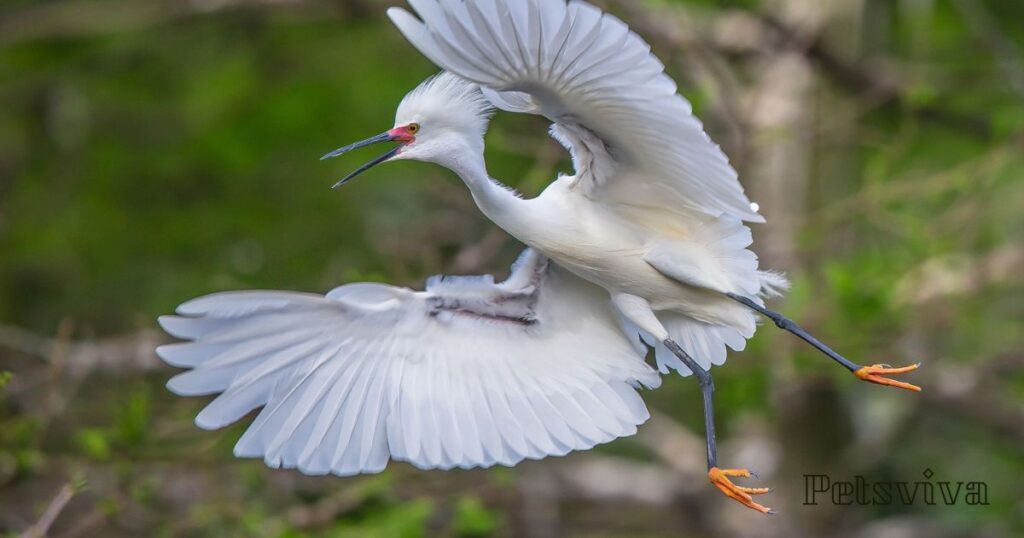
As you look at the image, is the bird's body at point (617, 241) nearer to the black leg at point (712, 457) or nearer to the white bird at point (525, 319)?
the white bird at point (525, 319)

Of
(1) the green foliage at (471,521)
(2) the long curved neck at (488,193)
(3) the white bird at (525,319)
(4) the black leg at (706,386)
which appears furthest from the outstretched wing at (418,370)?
(1) the green foliage at (471,521)

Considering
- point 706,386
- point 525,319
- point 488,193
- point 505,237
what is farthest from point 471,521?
point 488,193

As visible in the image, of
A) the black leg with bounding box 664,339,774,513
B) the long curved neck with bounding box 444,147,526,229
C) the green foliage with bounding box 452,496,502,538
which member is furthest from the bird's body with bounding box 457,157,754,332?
the green foliage with bounding box 452,496,502,538

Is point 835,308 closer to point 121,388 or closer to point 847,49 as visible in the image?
point 847,49

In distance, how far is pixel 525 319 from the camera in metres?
3.14

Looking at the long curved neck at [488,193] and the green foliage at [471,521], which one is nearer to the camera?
the long curved neck at [488,193]

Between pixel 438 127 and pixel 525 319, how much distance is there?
0.65m

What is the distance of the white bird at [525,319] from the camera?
2.66 m

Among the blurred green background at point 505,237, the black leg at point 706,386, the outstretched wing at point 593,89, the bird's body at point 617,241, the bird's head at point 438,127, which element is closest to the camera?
the outstretched wing at point 593,89

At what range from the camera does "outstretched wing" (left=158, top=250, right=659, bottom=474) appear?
2.81m

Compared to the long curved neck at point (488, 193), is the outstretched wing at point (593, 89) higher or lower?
higher

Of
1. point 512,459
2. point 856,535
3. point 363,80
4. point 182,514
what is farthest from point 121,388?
point 856,535

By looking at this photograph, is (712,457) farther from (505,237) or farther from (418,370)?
(505,237)

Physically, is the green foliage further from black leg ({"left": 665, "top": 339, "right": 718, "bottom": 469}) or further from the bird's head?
the bird's head
